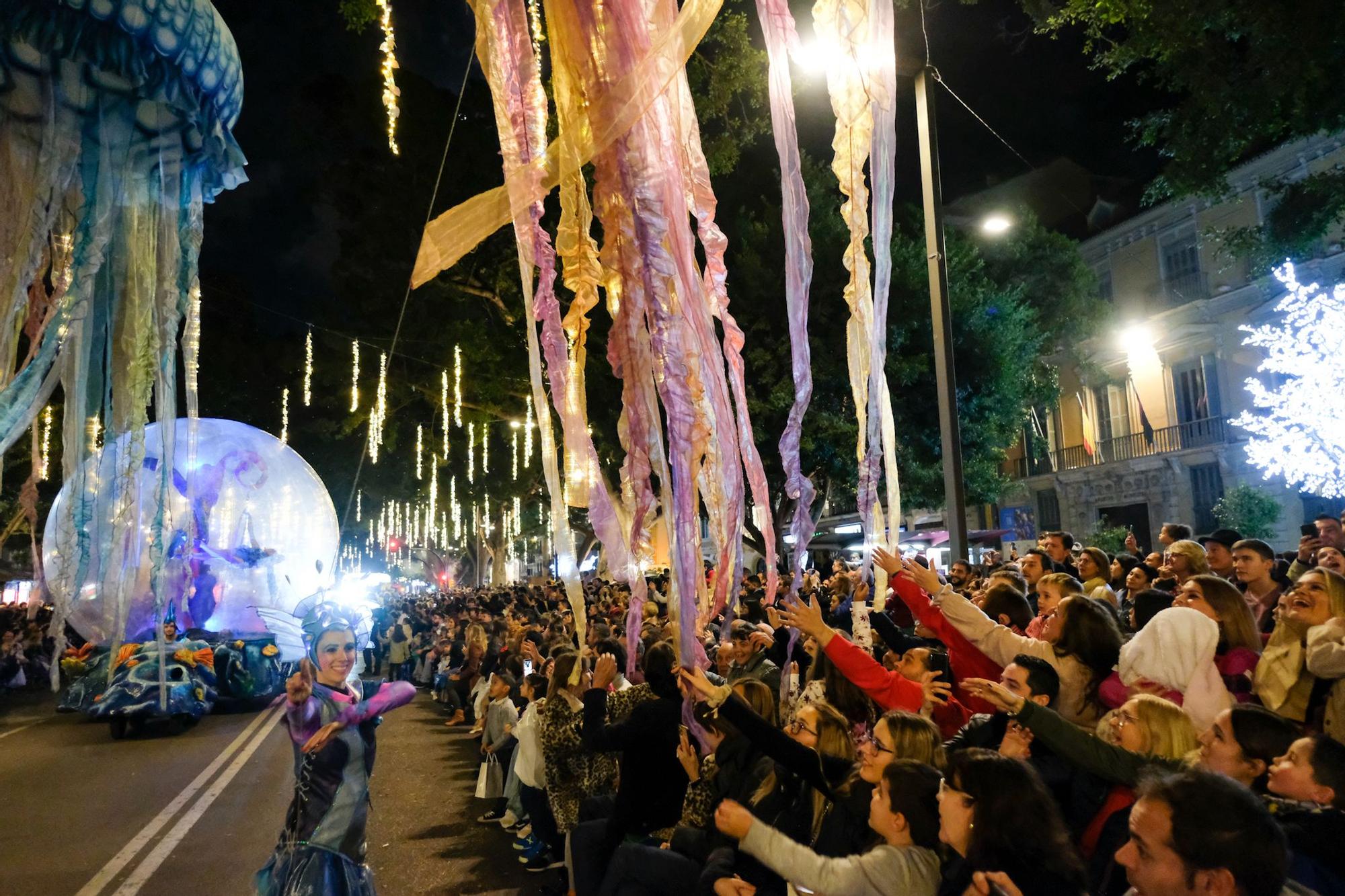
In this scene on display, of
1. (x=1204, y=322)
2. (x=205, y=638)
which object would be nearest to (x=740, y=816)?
(x=205, y=638)

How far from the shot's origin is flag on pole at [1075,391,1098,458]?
27094 millimetres

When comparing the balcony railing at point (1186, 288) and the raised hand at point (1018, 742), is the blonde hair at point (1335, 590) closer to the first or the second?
the raised hand at point (1018, 742)

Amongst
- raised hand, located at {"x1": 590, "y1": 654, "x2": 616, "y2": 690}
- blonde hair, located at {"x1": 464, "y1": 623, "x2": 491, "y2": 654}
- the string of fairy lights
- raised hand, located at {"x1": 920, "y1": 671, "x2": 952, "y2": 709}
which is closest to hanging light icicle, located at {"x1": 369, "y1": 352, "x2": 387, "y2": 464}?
the string of fairy lights

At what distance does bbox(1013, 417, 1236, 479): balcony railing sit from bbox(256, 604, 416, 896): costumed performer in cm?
2346

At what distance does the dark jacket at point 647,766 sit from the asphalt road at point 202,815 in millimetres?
1766

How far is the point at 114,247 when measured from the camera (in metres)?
5.84

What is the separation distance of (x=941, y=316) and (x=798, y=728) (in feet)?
13.7

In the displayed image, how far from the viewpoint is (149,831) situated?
7102 millimetres

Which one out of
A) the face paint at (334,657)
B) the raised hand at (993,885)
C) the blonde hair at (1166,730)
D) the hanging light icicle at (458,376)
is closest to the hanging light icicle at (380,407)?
the hanging light icicle at (458,376)

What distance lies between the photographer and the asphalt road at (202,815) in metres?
6.01

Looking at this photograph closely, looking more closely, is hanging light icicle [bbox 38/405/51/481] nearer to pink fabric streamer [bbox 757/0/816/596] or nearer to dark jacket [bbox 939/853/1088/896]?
pink fabric streamer [bbox 757/0/816/596]

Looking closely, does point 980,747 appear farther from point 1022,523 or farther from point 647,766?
point 1022,523

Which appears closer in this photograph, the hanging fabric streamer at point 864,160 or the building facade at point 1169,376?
the hanging fabric streamer at point 864,160

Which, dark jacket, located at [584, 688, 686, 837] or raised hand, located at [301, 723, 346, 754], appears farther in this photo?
dark jacket, located at [584, 688, 686, 837]
